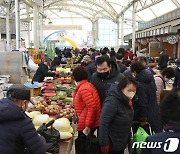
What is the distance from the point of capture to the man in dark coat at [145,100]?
4230 mm

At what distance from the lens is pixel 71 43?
2980 cm

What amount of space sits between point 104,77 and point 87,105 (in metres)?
0.53

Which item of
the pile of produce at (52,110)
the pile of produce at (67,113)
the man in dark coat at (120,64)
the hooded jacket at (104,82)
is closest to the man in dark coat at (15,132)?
the hooded jacket at (104,82)

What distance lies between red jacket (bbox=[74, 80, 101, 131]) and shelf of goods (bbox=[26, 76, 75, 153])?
232 mm

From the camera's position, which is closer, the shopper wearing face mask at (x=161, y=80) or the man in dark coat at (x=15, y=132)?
the man in dark coat at (x=15, y=132)

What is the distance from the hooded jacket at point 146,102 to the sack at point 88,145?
84cm

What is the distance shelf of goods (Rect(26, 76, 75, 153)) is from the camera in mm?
3703

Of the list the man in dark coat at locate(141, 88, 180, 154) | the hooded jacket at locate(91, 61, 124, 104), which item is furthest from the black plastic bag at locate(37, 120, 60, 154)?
the man in dark coat at locate(141, 88, 180, 154)

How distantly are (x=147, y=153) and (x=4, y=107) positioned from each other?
112cm

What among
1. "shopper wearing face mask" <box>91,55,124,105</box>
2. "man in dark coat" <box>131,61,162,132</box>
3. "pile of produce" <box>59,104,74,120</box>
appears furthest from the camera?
"pile of produce" <box>59,104,74,120</box>

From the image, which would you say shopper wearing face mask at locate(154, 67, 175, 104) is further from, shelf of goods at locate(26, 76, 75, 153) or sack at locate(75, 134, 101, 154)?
sack at locate(75, 134, 101, 154)

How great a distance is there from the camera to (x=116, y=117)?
311cm

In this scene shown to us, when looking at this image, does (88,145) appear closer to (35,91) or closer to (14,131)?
(14,131)

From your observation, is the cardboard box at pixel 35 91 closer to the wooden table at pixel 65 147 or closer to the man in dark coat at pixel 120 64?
the man in dark coat at pixel 120 64
